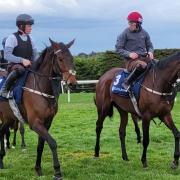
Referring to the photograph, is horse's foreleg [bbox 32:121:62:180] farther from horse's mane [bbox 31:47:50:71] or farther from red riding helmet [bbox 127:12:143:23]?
red riding helmet [bbox 127:12:143:23]

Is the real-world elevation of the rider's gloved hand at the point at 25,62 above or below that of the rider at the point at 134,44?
below

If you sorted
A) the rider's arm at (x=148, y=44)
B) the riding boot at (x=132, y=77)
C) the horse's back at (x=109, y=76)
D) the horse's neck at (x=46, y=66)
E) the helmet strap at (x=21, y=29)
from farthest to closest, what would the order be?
1. the horse's back at (x=109, y=76)
2. the rider's arm at (x=148, y=44)
3. the riding boot at (x=132, y=77)
4. the helmet strap at (x=21, y=29)
5. the horse's neck at (x=46, y=66)

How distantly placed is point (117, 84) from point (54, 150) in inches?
106

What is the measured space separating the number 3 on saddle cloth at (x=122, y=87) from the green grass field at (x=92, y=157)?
4.39 ft

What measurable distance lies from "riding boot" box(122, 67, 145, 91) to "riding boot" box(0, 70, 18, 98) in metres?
2.17

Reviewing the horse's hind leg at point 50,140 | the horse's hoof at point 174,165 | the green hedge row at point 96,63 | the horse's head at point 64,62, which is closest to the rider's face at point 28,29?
the horse's head at point 64,62

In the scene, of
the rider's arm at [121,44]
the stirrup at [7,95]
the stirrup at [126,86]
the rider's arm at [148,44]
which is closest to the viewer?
the stirrup at [7,95]

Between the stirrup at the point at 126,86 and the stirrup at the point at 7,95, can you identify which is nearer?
the stirrup at the point at 7,95

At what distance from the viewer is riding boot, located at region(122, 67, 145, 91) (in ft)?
31.2

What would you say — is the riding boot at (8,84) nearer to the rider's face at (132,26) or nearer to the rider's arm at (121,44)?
the rider's arm at (121,44)

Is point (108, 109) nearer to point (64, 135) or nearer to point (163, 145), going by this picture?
point (163, 145)

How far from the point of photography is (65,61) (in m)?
7.87

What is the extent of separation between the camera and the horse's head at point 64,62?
7664mm

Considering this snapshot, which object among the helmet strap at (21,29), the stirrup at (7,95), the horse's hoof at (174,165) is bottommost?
the horse's hoof at (174,165)
